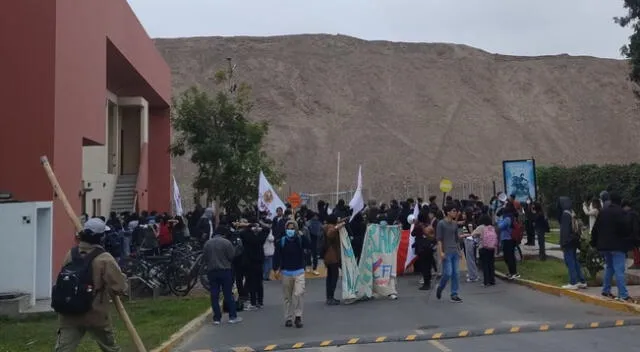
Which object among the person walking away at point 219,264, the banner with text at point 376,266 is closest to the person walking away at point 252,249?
the person walking away at point 219,264

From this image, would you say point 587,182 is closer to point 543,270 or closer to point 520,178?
point 520,178

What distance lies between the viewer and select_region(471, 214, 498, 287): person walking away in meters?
15.3

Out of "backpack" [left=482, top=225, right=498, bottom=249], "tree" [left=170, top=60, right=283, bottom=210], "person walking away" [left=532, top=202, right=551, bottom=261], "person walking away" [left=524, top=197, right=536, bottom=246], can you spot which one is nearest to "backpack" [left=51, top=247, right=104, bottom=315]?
"backpack" [left=482, top=225, right=498, bottom=249]

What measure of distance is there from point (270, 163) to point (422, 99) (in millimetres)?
44269

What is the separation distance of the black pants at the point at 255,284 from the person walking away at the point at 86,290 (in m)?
6.54

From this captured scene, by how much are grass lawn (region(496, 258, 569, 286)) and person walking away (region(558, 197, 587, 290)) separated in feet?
2.45

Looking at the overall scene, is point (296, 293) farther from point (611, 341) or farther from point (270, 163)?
point (270, 163)

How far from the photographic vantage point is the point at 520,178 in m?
23.3

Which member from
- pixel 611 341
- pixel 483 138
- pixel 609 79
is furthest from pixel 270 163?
pixel 609 79

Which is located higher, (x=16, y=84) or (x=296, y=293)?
(x=16, y=84)

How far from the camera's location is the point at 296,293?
1150 cm

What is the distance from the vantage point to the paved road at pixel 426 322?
964 centimetres

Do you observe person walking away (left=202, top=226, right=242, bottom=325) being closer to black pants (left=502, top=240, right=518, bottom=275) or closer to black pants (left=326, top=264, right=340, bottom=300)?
black pants (left=326, top=264, right=340, bottom=300)

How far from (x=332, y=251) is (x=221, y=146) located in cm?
1748
